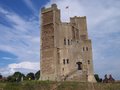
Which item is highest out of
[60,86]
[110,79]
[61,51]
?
[61,51]

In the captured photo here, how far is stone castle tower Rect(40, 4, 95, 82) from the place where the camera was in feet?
177

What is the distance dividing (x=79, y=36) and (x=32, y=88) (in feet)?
88.6

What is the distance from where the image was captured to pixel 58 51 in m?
55.4

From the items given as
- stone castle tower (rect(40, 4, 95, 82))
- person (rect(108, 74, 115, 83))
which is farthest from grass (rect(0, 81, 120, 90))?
stone castle tower (rect(40, 4, 95, 82))

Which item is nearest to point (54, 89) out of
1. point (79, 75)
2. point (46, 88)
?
point (46, 88)

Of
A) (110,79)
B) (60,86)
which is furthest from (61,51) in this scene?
(60,86)

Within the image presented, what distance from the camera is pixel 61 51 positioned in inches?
2189

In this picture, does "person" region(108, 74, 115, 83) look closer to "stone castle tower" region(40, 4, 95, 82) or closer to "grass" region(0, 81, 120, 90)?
"grass" region(0, 81, 120, 90)

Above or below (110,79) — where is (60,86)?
below

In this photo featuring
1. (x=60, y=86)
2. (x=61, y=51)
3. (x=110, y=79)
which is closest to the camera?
(x=60, y=86)

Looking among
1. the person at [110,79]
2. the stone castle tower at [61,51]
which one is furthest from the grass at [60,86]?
the stone castle tower at [61,51]

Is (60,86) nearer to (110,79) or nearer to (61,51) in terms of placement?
(110,79)

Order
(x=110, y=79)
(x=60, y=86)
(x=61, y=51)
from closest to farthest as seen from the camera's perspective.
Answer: (x=60, y=86), (x=110, y=79), (x=61, y=51)

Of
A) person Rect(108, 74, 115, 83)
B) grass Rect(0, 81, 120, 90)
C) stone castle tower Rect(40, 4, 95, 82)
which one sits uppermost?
stone castle tower Rect(40, 4, 95, 82)
